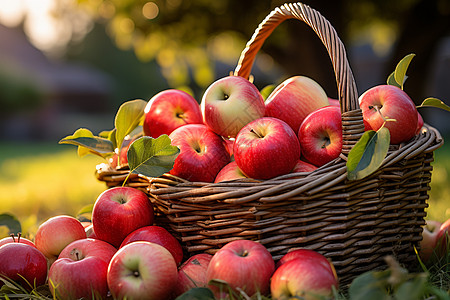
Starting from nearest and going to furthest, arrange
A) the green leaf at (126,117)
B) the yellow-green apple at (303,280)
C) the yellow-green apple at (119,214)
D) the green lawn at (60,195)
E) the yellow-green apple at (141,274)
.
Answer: the yellow-green apple at (303,280), the yellow-green apple at (141,274), the yellow-green apple at (119,214), the green leaf at (126,117), the green lawn at (60,195)

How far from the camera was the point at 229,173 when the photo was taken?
4.56 ft

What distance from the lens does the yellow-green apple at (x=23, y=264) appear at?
1348mm

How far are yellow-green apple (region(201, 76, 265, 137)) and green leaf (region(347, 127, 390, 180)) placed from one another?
429 mm

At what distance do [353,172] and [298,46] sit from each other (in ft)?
14.8

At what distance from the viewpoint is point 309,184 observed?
1190 mm

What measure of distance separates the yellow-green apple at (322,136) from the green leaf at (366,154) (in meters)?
0.17

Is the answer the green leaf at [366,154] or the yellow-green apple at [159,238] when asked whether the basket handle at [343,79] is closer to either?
the green leaf at [366,154]

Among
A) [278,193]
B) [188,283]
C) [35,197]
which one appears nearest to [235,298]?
[188,283]

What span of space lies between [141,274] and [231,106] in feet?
2.01

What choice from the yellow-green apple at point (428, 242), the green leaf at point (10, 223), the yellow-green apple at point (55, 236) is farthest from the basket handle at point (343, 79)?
the green leaf at point (10, 223)

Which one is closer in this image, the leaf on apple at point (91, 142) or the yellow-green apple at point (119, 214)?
the yellow-green apple at point (119, 214)

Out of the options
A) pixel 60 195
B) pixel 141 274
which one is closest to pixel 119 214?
pixel 141 274

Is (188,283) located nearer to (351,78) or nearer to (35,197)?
(351,78)

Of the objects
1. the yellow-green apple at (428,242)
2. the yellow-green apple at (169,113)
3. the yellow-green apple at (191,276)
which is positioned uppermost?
the yellow-green apple at (169,113)
